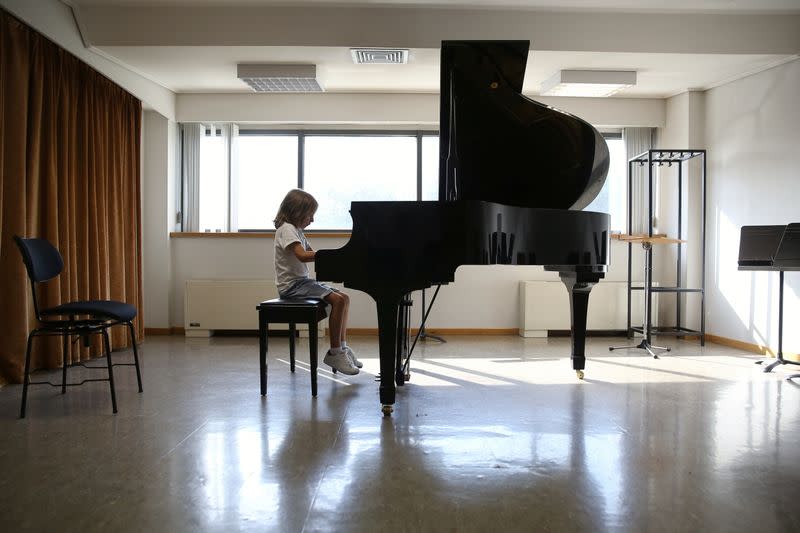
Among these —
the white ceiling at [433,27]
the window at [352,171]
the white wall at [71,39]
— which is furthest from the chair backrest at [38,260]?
the window at [352,171]

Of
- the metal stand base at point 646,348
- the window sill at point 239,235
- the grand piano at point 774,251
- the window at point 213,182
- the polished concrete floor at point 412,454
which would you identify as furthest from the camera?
the window at point 213,182

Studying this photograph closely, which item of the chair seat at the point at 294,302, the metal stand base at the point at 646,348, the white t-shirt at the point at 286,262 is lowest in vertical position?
the metal stand base at the point at 646,348

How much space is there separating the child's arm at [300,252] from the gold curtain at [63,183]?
1.64 m

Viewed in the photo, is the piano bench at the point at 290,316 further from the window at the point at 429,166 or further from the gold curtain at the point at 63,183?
the window at the point at 429,166

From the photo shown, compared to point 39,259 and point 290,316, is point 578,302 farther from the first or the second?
point 39,259

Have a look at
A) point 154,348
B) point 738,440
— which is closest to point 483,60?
point 738,440

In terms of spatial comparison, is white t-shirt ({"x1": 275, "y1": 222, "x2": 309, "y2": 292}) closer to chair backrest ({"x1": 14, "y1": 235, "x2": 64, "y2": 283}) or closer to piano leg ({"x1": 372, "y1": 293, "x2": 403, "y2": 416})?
piano leg ({"x1": 372, "y1": 293, "x2": 403, "y2": 416})

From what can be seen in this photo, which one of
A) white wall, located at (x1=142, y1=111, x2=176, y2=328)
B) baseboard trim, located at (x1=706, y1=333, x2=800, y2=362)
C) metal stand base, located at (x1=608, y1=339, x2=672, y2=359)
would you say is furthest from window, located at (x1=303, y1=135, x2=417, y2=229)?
baseboard trim, located at (x1=706, y1=333, x2=800, y2=362)

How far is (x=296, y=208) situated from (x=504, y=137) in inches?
50.5

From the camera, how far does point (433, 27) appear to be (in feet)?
14.0

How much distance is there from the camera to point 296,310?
3.08 m

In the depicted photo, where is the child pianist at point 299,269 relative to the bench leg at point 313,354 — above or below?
above

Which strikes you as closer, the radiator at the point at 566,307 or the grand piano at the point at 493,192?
the grand piano at the point at 493,192

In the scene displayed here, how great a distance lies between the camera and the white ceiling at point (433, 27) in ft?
13.6
